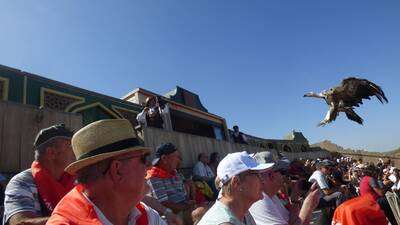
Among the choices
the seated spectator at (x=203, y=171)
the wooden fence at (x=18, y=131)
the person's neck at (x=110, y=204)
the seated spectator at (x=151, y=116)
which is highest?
the seated spectator at (x=151, y=116)

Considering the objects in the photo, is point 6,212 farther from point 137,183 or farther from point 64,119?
point 64,119

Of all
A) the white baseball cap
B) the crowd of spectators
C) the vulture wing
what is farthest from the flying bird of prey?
the white baseball cap

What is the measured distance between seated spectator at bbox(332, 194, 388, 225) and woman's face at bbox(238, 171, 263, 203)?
2569 mm

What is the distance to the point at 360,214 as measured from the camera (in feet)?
16.1

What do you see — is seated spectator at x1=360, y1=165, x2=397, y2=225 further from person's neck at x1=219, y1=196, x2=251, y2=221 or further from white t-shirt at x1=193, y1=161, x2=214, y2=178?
white t-shirt at x1=193, y1=161, x2=214, y2=178

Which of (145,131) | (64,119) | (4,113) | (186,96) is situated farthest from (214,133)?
(4,113)

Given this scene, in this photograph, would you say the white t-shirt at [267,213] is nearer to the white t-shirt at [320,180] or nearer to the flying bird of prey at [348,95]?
the white t-shirt at [320,180]

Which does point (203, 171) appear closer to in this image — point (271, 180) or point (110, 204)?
point (271, 180)

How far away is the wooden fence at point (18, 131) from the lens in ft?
20.2

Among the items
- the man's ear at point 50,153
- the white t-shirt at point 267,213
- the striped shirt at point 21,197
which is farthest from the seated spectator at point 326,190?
the striped shirt at point 21,197

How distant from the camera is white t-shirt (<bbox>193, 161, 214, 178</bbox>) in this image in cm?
914

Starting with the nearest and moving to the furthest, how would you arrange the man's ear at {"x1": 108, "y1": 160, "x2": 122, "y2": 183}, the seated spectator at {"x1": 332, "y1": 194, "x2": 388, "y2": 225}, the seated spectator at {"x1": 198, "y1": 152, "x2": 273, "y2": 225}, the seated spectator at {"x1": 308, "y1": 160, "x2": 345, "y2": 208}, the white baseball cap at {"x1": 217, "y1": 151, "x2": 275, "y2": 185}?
the man's ear at {"x1": 108, "y1": 160, "x2": 122, "y2": 183}
the seated spectator at {"x1": 198, "y1": 152, "x2": 273, "y2": 225}
the white baseball cap at {"x1": 217, "y1": 151, "x2": 275, "y2": 185}
the seated spectator at {"x1": 332, "y1": 194, "x2": 388, "y2": 225}
the seated spectator at {"x1": 308, "y1": 160, "x2": 345, "y2": 208}

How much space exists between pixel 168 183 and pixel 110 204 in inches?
127

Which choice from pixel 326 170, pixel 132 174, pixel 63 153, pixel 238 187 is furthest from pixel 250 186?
pixel 326 170
